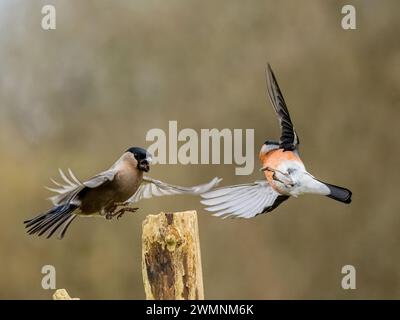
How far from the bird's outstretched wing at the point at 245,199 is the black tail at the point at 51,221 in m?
0.42

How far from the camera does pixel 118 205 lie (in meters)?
2.08

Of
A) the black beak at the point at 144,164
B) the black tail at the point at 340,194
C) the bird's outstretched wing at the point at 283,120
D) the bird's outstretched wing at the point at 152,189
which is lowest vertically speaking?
the black tail at the point at 340,194

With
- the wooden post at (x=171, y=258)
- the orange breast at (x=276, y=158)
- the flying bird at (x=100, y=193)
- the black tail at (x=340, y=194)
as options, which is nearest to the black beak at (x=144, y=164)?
the flying bird at (x=100, y=193)

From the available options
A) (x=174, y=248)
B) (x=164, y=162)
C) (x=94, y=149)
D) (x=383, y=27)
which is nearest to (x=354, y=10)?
(x=383, y=27)

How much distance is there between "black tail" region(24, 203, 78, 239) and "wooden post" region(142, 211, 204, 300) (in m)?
0.28

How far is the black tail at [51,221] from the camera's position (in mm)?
1917

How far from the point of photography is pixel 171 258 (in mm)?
1776

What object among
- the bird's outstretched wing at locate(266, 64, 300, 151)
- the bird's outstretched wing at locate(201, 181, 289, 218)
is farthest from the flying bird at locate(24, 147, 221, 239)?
the bird's outstretched wing at locate(266, 64, 300, 151)

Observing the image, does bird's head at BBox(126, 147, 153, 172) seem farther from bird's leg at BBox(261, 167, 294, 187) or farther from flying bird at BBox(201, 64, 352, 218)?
bird's leg at BBox(261, 167, 294, 187)

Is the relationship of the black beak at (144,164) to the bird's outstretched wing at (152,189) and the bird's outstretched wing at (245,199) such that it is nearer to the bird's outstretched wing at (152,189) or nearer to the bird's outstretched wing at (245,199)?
the bird's outstretched wing at (152,189)

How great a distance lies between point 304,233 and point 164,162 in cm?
96

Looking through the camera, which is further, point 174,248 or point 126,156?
point 126,156

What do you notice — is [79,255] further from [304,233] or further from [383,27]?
[383,27]

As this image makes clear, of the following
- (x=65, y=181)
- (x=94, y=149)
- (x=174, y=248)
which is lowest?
(x=174, y=248)
